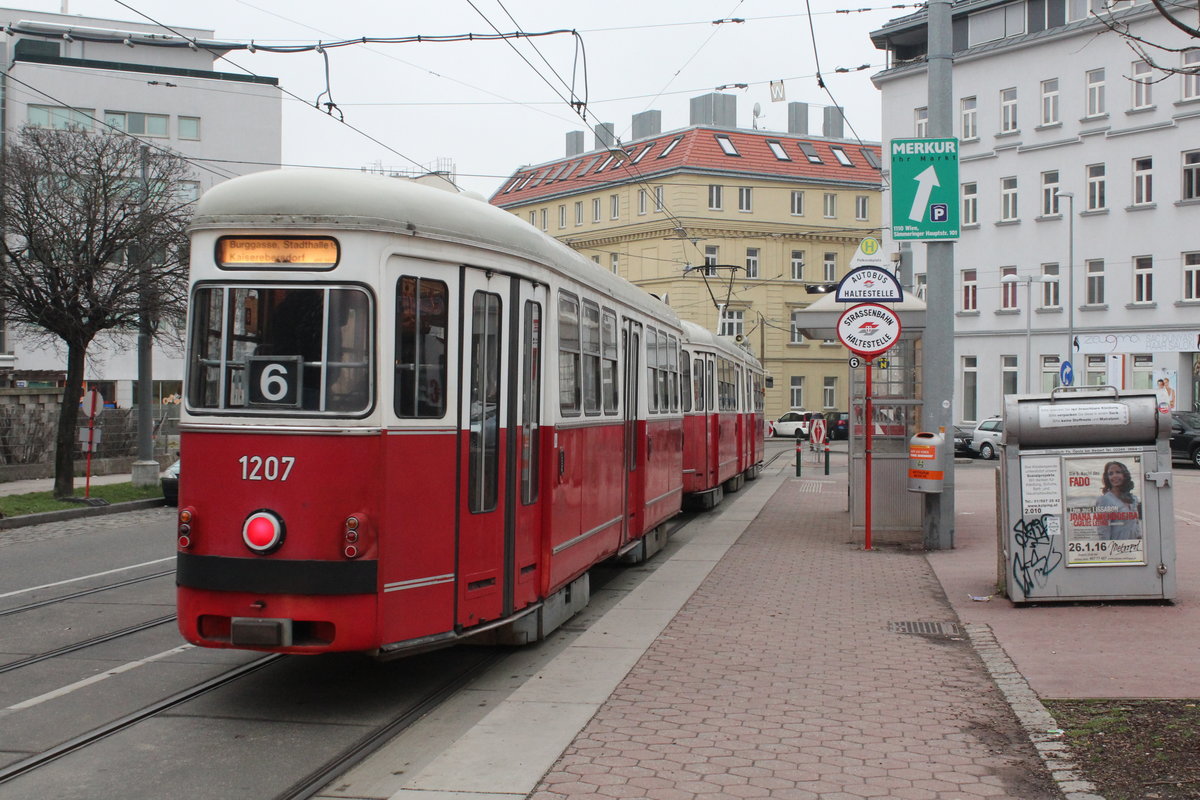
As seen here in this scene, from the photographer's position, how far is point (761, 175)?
66188 millimetres

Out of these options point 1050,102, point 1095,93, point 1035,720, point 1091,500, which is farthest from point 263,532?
point 1050,102

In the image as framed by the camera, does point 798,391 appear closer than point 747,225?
No

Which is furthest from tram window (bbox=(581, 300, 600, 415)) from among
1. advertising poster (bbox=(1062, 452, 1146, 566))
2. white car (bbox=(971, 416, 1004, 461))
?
white car (bbox=(971, 416, 1004, 461))

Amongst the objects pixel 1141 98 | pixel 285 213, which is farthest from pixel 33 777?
pixel 1141 98

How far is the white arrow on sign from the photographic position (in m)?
14.5

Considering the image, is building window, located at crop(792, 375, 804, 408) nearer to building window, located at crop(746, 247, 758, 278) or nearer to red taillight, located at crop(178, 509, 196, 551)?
building window, located at crop(746, 247, 758, 278)

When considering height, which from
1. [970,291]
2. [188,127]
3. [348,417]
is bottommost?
[348,417]

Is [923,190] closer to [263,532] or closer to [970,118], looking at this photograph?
[263,532]

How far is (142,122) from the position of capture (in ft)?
178

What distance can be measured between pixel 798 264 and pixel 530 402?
61.9 meters

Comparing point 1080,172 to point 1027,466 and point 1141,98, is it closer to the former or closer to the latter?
point 1141,98

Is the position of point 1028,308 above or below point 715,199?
below

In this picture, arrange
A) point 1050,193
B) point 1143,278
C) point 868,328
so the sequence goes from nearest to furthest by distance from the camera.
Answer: point 868,328
point 1143,278
point 1050,193

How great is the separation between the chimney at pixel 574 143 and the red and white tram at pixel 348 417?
71854 mm
